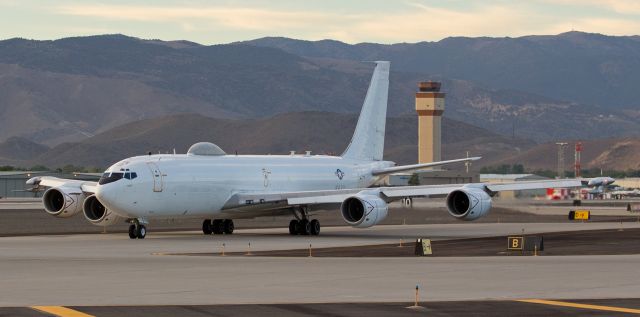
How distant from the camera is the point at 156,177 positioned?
63.3 metres

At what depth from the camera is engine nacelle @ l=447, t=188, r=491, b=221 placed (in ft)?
213

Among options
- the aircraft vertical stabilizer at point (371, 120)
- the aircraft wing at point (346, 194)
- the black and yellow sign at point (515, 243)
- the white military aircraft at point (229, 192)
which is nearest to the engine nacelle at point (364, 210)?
the white military aircraft at point (229, 192)

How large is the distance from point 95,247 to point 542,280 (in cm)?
2541

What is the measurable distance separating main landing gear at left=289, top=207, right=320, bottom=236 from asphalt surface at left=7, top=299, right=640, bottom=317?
38053mm

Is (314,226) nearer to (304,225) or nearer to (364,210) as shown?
(304,225)

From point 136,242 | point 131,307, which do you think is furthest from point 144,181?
point 131,307

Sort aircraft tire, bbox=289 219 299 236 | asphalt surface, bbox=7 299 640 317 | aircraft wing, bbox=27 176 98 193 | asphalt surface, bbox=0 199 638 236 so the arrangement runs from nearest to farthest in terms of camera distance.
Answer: asphalt surface, bbox=7 299 640 317 → aircraft wing, bbox=27 176 98 193 → aircraft tire, bbox=289 219 299 236 → asphalt surface, bbox=0 199 638 236

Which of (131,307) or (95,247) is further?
(95,247)

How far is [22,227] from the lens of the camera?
3150 inches

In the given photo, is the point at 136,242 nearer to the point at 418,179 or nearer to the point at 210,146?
the point at 210,146

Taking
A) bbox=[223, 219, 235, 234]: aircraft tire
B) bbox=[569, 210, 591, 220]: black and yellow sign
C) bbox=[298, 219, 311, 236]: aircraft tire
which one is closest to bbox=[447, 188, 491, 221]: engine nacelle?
bbox=[298, 219, 311, 236]: aircraft tire

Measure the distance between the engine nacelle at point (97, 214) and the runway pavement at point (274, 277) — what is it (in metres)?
8.53

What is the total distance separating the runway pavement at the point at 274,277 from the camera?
1316 inches

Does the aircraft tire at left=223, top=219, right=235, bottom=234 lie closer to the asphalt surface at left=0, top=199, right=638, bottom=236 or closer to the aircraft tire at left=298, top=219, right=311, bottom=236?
the asphalt surface at left=0, top=199, right=638, bottom=236
